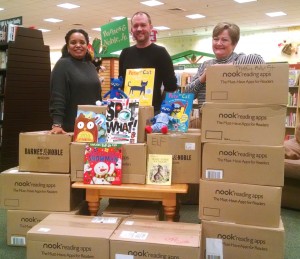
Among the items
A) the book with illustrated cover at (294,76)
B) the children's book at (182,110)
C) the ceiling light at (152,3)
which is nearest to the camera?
the children's book at (182,110)

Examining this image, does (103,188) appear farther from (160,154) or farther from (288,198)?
(288,198)

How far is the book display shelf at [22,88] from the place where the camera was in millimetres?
4098

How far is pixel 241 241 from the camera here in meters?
→ 1.99

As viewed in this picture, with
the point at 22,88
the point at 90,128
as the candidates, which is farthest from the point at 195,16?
the point at 90,128

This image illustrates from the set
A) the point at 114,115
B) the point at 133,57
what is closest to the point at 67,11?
the point at 133,57

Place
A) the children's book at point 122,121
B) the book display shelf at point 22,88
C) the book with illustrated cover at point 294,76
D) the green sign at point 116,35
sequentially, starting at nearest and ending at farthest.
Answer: the children's book at point 122,121
the green sign at point 116,35
the book display shelf at point 22,88
the book with illustrated cover at point 294,76

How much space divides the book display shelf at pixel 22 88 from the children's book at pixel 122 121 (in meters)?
2.39

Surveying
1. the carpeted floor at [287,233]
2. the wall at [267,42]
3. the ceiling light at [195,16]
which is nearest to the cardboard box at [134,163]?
the carpeted floor at [287,233]

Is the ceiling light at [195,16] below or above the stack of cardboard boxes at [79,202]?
above

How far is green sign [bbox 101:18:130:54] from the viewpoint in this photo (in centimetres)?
303

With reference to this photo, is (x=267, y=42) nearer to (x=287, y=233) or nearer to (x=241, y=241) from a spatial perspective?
(x=287, y=233)

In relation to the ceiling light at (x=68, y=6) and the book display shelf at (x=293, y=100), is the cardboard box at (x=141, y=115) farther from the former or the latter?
the ceiling light at (x=68, y=6)

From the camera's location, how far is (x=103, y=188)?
6.77ft

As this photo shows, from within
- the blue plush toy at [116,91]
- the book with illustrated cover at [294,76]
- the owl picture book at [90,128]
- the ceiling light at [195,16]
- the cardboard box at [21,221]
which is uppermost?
the ceiling light at [195,16]
